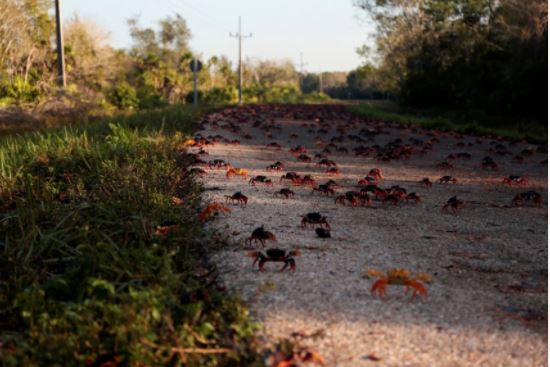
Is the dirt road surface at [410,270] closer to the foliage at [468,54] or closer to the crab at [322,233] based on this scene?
the crab at [322,233]

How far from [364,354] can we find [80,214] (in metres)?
2.95

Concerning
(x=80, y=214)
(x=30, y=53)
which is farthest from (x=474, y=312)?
(x=30, y=53)

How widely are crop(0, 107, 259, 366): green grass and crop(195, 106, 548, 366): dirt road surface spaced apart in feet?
0.86

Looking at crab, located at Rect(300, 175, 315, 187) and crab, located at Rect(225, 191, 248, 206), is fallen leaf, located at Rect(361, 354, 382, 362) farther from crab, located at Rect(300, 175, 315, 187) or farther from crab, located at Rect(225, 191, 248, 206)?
crab, located at Rect(300, 175, 315, 187)

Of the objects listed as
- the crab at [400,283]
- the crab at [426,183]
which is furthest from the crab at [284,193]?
the crab at [400,283]

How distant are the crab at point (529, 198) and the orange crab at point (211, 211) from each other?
3.45 meters

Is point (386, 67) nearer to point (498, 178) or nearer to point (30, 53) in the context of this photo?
point (30, 53)

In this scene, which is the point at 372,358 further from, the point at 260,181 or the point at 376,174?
the point at 376,174

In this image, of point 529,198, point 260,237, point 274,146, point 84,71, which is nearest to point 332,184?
point 529,198

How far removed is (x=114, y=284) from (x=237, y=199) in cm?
282

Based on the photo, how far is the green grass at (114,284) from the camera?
9.02 feet

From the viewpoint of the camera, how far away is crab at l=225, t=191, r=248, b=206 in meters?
6.04

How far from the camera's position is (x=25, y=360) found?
2.69m

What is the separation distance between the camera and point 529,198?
22.5 ft
